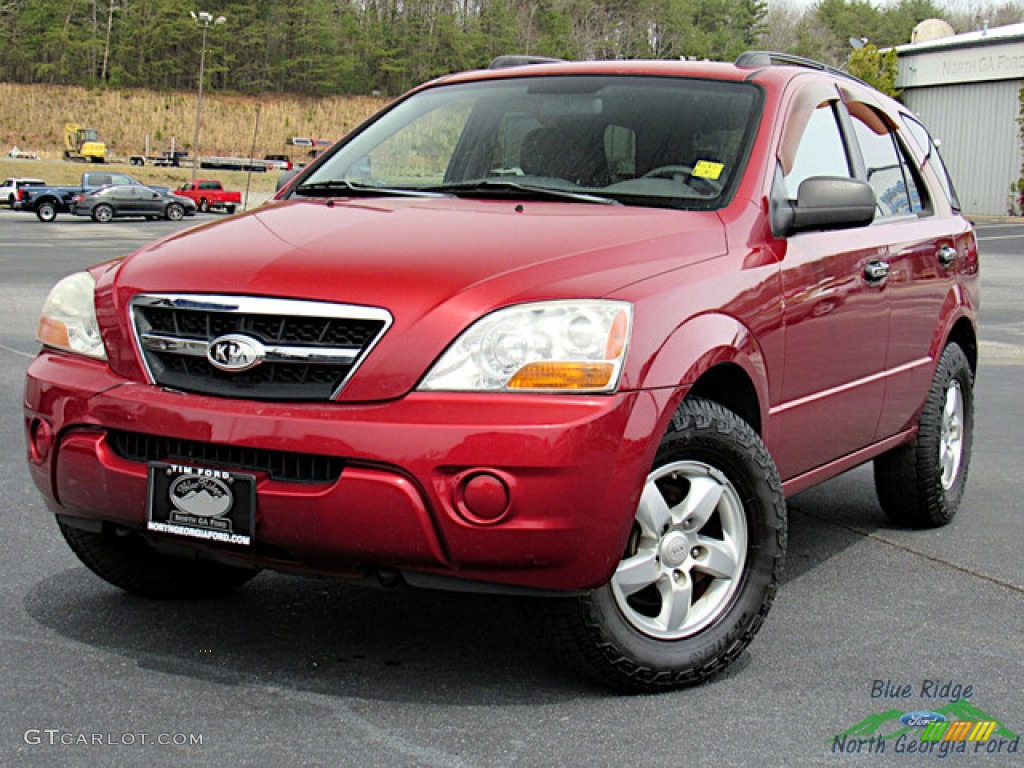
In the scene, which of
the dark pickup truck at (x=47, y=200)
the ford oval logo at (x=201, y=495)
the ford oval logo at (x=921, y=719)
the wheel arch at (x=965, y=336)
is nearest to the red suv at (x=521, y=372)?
the ford oval logo at (x=201, y=495)

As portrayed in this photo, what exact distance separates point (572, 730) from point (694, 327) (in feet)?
3.47

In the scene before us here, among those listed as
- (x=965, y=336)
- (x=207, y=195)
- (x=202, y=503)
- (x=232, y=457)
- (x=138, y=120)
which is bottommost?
(x=202, y=503)

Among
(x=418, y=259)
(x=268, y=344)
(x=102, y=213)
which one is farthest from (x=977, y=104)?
(x=268, y=344)

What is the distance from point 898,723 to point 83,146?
9209 cm

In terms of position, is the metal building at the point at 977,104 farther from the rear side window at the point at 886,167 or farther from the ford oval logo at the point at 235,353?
the ford oval logo at the point at 235,353

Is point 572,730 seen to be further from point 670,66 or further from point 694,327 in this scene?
point 670,66

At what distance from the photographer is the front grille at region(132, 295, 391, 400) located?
10.9ft

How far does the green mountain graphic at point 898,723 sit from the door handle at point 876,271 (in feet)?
5.27

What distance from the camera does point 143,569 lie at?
430 cm

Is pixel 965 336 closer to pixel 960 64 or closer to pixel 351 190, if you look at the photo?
pixel 351 190

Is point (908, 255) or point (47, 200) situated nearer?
point (908, 255)

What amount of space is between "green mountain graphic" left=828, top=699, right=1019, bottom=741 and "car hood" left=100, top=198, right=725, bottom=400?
3.98 ft

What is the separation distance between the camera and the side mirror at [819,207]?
4219 mm

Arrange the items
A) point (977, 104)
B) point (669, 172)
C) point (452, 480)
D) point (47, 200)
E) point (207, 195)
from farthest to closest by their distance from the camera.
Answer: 1. point (207, 195)
2. point (977, 104)
3. point (47, 200)
4. point (669, 172)
5. point (452, 480)
